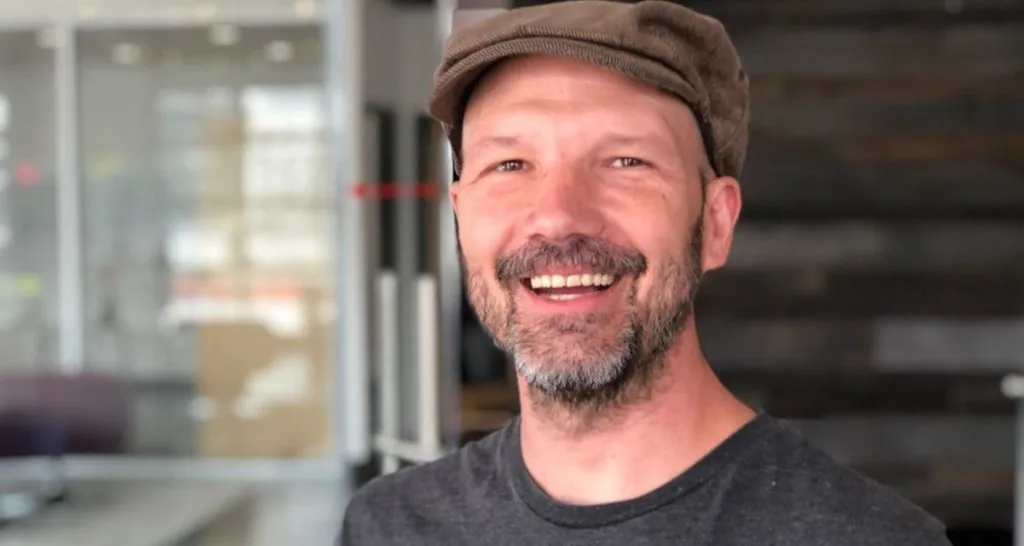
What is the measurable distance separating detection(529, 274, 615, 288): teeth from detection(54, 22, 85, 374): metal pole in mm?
4365

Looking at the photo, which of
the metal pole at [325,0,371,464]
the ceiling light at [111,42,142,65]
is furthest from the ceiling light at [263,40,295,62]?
the metal pole at [325,0,371,464]

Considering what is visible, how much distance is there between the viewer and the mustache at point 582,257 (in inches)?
37.3

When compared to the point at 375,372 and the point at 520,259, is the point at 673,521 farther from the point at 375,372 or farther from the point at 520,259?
the point at 375,372

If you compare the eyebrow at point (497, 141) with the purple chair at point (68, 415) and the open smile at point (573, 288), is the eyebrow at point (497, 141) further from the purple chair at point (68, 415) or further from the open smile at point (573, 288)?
the purple chair at point (68, 415)

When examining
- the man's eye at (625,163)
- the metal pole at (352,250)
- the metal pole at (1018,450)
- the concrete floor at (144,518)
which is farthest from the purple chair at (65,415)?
the metal pole at (1018,450)

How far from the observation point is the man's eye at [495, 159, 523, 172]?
1018 mm

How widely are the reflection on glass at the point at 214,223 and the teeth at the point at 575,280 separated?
3.94 metres

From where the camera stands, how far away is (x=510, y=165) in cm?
102

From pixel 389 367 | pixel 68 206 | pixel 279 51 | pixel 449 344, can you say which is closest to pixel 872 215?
pixel 449 344

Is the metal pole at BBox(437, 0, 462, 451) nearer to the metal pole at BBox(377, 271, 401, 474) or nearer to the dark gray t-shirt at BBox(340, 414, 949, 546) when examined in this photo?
the metal pole at BBox(377, 271, 401, 474)

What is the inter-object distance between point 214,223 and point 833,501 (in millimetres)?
4283

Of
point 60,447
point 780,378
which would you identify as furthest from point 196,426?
point 780,378

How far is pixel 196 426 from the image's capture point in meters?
4.89

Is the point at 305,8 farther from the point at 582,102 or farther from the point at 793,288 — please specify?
the point at 582,102
